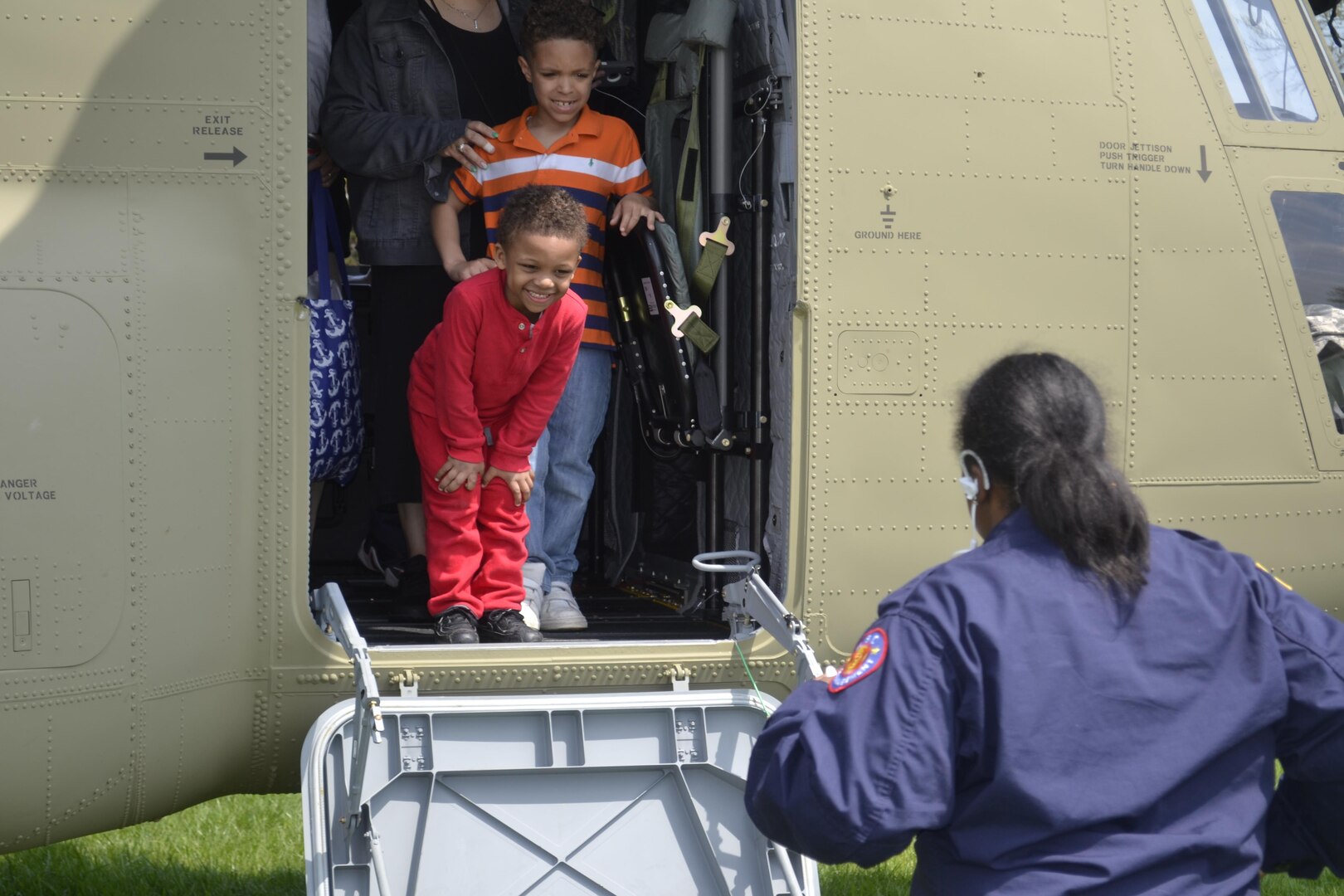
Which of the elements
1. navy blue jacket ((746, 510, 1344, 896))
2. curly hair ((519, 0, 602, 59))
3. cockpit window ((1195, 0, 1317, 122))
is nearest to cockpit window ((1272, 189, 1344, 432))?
cockpit window ((1195, 0, 1317, 122))

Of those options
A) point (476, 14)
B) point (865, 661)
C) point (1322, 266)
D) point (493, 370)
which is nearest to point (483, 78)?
point (476, 14)

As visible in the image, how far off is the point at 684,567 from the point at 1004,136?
72.4 inches

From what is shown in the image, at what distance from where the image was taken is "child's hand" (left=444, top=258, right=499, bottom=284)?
4184 millimetres

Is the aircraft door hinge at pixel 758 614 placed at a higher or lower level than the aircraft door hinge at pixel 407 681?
higher

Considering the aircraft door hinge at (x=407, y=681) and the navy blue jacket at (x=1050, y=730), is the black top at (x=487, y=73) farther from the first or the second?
the navy blue jacket at (x=1050, y=730)

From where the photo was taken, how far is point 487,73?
4766mm

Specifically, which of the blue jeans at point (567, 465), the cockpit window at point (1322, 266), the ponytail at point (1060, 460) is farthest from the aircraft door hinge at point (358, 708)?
the cockpit window at point (1322, 266)

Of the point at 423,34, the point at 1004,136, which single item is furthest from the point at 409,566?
the point at 1004,136

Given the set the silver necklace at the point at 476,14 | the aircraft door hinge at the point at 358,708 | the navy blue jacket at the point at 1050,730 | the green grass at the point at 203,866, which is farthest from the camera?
the green grass at the point at 203,866

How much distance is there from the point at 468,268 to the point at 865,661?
8.13 ft

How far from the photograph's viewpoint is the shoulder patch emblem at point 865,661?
2.04 meters

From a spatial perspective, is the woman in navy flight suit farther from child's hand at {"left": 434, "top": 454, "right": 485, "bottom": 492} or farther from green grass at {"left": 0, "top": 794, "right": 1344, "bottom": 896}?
green grass at {"left": 0, "top": 794, "right": 1344, "bottom": 896}

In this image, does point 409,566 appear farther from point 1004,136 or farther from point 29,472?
point 1004,136

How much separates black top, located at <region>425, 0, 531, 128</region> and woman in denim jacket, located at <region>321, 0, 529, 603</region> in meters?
0.01
